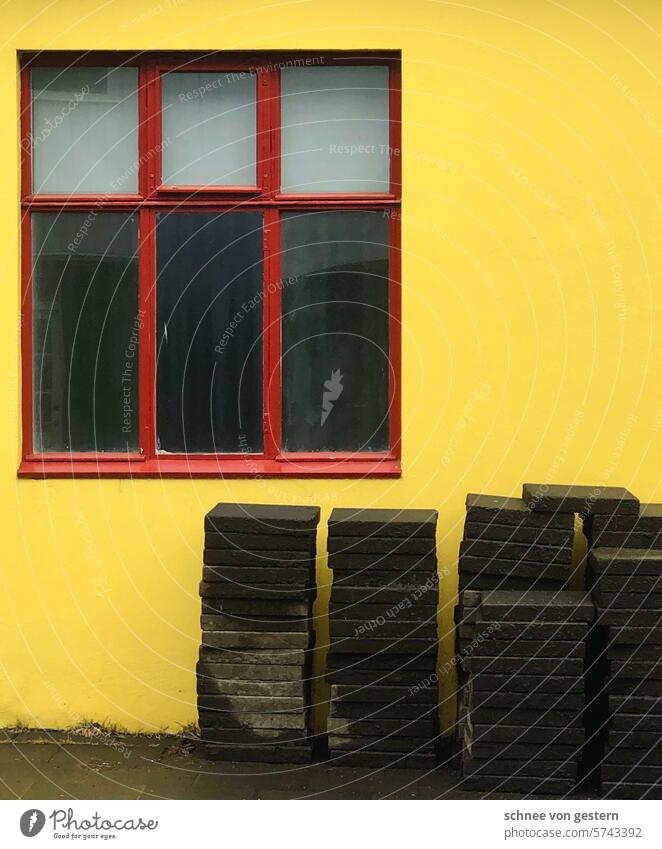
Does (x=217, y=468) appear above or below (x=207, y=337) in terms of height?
below

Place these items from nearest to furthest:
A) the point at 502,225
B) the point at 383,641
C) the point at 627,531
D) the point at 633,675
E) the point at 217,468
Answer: the point at 633,675, the point at 627,531, the point at 383,641, the point at 502,225, the point at 217,468

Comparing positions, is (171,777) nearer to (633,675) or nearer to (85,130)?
(633,675)

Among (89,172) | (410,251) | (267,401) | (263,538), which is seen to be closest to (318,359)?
(267,401)

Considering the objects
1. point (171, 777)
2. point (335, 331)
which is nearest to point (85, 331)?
point (335, 331)

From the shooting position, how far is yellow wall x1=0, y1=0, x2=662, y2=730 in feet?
25.6

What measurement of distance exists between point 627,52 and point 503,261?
1.57m

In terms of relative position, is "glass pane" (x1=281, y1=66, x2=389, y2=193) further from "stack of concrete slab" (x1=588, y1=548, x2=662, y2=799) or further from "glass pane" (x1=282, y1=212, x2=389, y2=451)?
"stack of concrete slab" (x1=588, y1=548, x2=662, y2=799)

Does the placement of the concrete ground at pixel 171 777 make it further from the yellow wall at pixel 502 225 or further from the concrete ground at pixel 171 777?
the yellow wall at pixel 502 225

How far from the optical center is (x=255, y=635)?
732 centimetres

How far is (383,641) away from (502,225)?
2.78 metres

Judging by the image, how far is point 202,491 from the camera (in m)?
7.96

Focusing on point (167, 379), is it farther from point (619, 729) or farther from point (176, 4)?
point (619, 729)

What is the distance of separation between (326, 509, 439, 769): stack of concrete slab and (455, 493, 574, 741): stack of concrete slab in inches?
9.5

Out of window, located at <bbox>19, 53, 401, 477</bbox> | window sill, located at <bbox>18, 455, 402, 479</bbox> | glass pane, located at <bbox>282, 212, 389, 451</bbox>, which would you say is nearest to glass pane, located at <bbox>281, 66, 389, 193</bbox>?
window, located at <bbox>19, 53, 401, 477</bbox>
